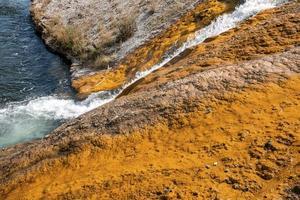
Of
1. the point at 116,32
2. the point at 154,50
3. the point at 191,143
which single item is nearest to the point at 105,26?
the point at 116,32

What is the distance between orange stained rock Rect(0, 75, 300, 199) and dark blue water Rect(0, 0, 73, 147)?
270 inches

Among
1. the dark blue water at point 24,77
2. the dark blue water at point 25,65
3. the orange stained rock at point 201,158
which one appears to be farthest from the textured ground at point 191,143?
the dark blue water at point 25,65

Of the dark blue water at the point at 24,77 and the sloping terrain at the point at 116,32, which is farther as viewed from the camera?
the sloping terrain at the point at 116,32

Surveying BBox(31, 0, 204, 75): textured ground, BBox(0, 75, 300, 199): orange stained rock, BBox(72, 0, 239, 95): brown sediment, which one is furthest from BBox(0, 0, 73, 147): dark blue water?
BBox(0, 75, 300, 199): orange stained rock

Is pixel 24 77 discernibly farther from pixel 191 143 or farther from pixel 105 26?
pixel 191 143

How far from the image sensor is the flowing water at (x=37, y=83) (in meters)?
16.3

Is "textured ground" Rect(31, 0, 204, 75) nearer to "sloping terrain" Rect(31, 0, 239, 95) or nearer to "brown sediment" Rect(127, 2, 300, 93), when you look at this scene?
"sloping terrain" Rect(31, 0, 239, 95)

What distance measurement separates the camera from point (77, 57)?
2173 centimetres

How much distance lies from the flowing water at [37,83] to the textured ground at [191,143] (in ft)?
15.5

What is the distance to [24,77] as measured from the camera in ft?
69.2

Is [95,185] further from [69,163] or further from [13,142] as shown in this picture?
[13,142]

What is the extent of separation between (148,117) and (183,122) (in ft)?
2.68

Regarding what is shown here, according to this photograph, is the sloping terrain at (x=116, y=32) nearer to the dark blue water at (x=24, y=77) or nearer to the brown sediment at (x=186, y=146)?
the dark blue water at (x=24, y=77)

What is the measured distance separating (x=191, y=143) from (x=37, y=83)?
12.9m
